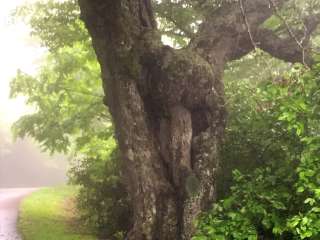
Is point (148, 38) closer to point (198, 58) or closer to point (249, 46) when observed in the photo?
point (198, 58)

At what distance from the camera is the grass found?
40.3ft

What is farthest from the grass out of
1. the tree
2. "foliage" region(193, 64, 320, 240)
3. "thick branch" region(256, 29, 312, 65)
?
"thick branch" region(256, 29, 312, 65)

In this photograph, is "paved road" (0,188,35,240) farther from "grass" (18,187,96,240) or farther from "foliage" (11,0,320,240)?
"foliage" (11,0,320,240)

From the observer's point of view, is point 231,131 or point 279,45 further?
point 279,45

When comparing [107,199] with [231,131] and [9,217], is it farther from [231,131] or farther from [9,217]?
[9,217]

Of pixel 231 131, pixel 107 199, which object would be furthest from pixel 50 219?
pixel 231 131

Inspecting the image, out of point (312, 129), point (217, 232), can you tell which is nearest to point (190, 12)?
point (312, 129)

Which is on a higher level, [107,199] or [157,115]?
[157,115]

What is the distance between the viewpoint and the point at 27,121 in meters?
16.3

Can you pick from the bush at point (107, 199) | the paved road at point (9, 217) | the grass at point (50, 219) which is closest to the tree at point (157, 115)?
the bush at point (107, 199)

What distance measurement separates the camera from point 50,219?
1480 centimetres

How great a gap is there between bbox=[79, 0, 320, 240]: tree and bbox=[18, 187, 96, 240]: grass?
4.59m

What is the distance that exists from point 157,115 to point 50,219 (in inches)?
311

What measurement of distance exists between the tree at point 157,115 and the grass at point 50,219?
15.1ft
